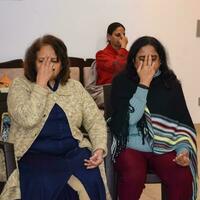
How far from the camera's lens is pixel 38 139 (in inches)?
80.2

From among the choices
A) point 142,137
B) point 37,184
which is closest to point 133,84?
point 142,137

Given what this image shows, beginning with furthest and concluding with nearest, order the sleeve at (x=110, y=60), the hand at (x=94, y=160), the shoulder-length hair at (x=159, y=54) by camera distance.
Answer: the sleeve at (x=110, y=60), the shoulder-length hair at (x=159, y=54), the hand at (x=94, y=160)

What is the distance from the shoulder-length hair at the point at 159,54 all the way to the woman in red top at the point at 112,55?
145cm

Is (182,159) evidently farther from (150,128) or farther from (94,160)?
(94,160)

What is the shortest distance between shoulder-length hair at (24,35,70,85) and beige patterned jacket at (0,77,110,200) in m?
0.04

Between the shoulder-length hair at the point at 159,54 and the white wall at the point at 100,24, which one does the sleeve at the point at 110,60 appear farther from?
the shoulder-length hair at the point at 159,54

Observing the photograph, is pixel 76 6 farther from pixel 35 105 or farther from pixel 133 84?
pixel 35 105

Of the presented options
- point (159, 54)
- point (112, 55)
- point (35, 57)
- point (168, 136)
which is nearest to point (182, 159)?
point (168, 136)

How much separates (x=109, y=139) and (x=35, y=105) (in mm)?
519

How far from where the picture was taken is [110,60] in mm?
3939

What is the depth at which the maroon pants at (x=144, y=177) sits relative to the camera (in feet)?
6.77

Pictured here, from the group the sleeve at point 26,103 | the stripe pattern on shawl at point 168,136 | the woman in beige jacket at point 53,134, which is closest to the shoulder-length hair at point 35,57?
the woman in beige jacket at point 53,134

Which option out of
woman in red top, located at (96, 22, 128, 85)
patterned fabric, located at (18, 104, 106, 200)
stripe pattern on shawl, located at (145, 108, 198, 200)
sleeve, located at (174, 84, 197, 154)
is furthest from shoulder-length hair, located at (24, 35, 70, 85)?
woman in red top, located at (96, 22, 128, 85)

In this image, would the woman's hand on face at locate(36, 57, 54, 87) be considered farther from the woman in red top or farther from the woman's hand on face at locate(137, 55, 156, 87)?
the woman in red top
